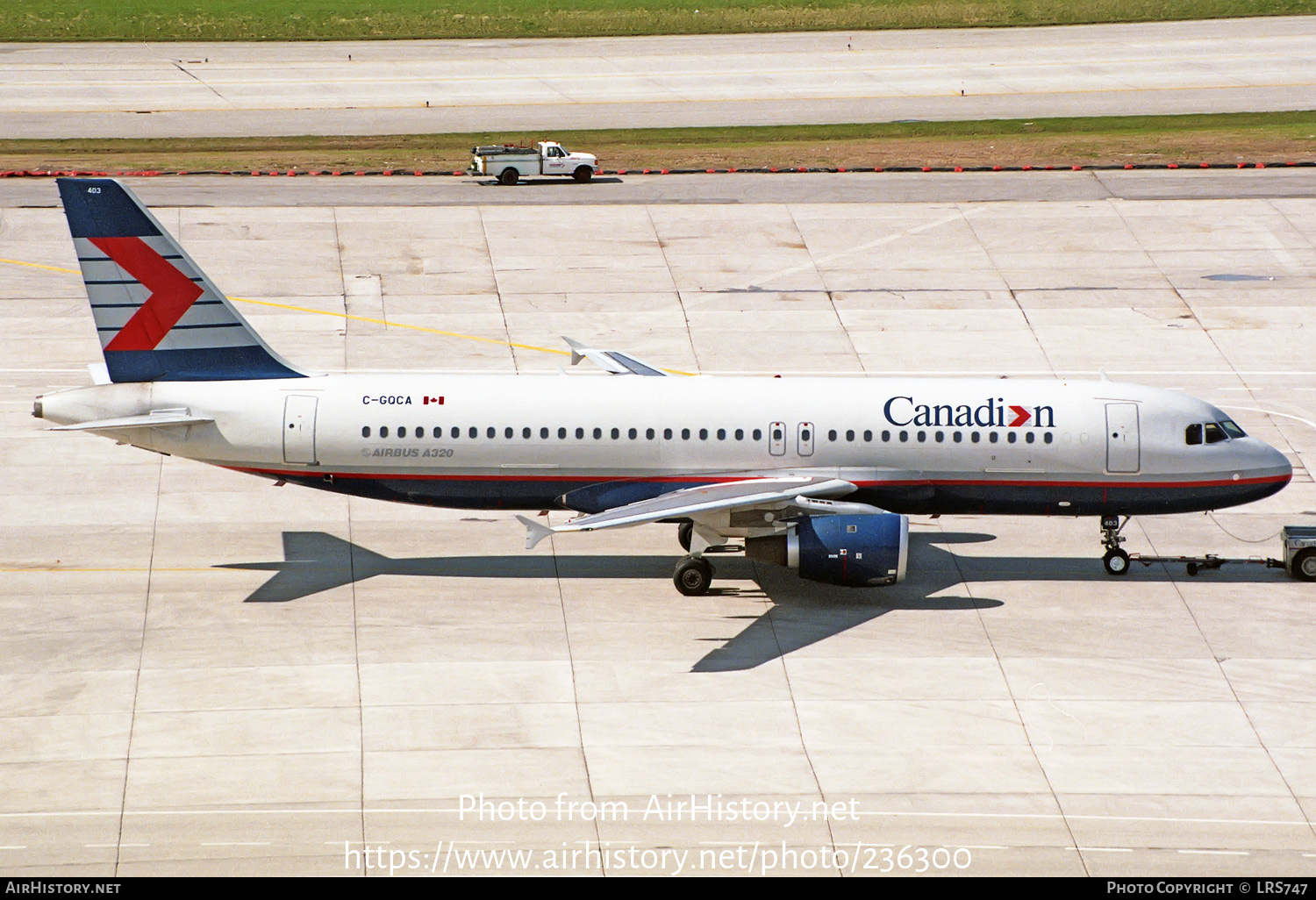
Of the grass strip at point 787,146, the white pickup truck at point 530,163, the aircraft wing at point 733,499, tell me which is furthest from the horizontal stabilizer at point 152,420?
the grass strip at point 787,146

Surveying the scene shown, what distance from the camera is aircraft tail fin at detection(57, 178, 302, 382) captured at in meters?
32.7

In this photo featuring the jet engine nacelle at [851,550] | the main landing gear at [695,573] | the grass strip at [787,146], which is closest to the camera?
the jet engine nacelle at [851,550]

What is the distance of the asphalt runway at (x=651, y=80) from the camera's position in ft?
245

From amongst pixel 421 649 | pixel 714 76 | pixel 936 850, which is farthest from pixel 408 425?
pixel 714 76

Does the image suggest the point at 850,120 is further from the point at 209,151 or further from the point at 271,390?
the point at 271,390

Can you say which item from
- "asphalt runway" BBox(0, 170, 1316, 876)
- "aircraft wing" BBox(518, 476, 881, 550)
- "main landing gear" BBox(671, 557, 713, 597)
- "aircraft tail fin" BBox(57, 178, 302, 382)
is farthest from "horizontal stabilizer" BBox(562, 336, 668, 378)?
"aircraft tail fin" BBox(57, 178, 302, 382)

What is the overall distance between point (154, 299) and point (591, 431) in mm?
9769

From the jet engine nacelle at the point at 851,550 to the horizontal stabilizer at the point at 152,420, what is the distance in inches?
505

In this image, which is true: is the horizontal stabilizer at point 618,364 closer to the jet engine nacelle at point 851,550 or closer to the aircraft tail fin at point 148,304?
the jet engine nacelle at point 851,550

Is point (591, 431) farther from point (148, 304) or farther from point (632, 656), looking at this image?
point (148, 304)

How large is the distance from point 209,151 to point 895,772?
51.8 m

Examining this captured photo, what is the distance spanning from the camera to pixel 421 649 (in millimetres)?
30188

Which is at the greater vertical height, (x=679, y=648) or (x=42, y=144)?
(x=42, y=144)

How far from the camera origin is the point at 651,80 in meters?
82.5
